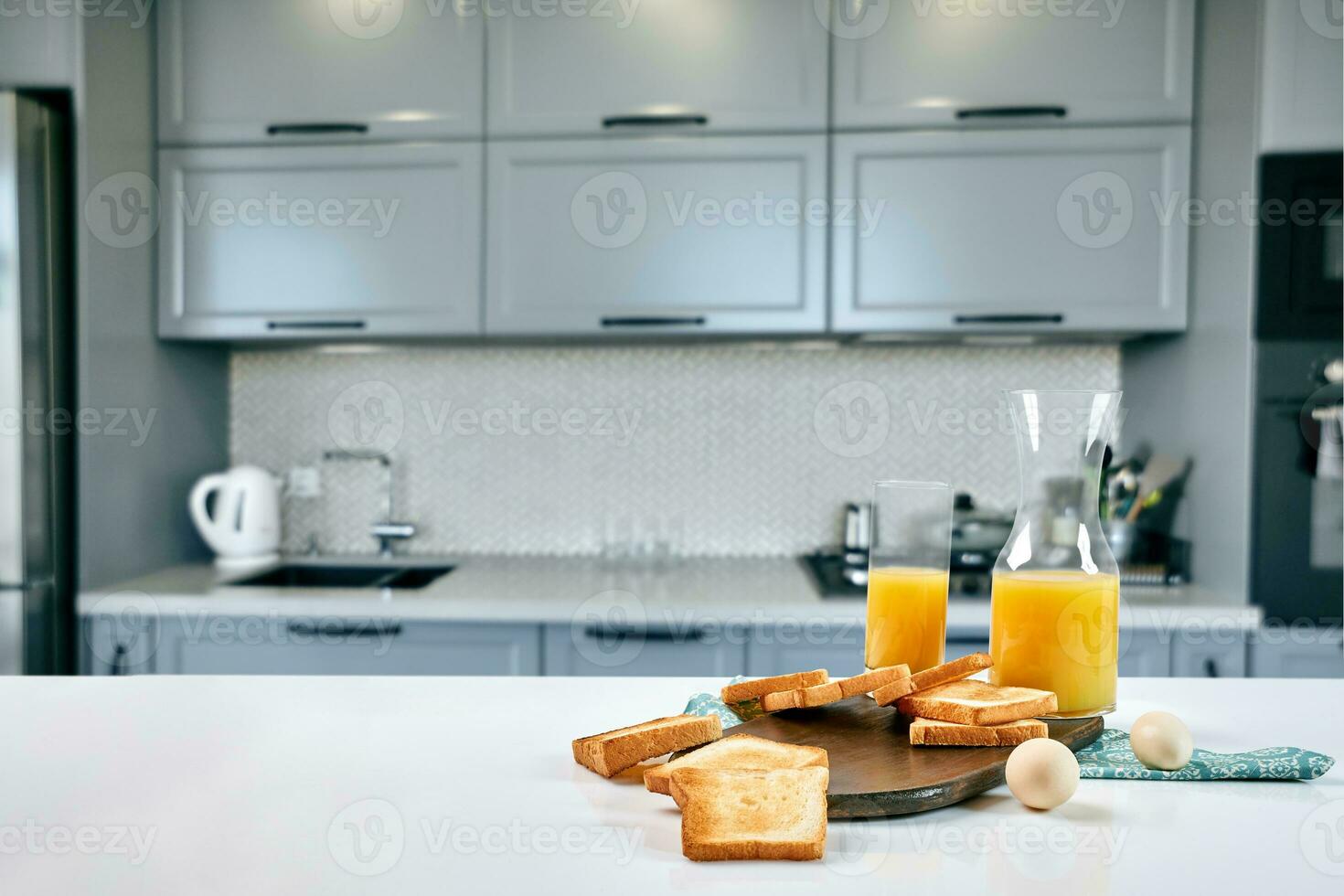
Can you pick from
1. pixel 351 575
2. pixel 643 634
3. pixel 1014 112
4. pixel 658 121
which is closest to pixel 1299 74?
pixel 1014 112

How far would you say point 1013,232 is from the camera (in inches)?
88.1

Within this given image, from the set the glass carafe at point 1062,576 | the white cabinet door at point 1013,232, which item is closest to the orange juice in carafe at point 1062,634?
the glass carafe at point 1062,576

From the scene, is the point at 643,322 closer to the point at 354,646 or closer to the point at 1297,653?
the point at 354,646

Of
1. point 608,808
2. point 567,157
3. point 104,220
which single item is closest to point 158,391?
point 104,220

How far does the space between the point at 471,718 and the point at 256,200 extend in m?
1.91

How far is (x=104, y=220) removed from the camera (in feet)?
7.23

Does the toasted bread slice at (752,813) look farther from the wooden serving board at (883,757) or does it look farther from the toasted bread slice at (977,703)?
the toasted bread slice at (977,703)

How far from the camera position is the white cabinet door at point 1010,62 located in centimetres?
219

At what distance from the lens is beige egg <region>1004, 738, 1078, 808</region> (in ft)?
2.23

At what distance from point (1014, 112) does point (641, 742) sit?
1.97 m

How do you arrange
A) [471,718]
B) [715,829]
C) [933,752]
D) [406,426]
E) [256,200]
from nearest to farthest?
[715,829] → [933,752] → [471,718] → [256,200] → [406,426]

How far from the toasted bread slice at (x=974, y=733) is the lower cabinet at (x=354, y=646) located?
1.42 metres

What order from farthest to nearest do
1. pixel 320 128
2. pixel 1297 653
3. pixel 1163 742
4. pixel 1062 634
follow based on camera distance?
pixel 320 128 → pixel 1297 653 → pixel 1062 634 → pixel 1163 742

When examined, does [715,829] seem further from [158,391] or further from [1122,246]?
[158,391]
